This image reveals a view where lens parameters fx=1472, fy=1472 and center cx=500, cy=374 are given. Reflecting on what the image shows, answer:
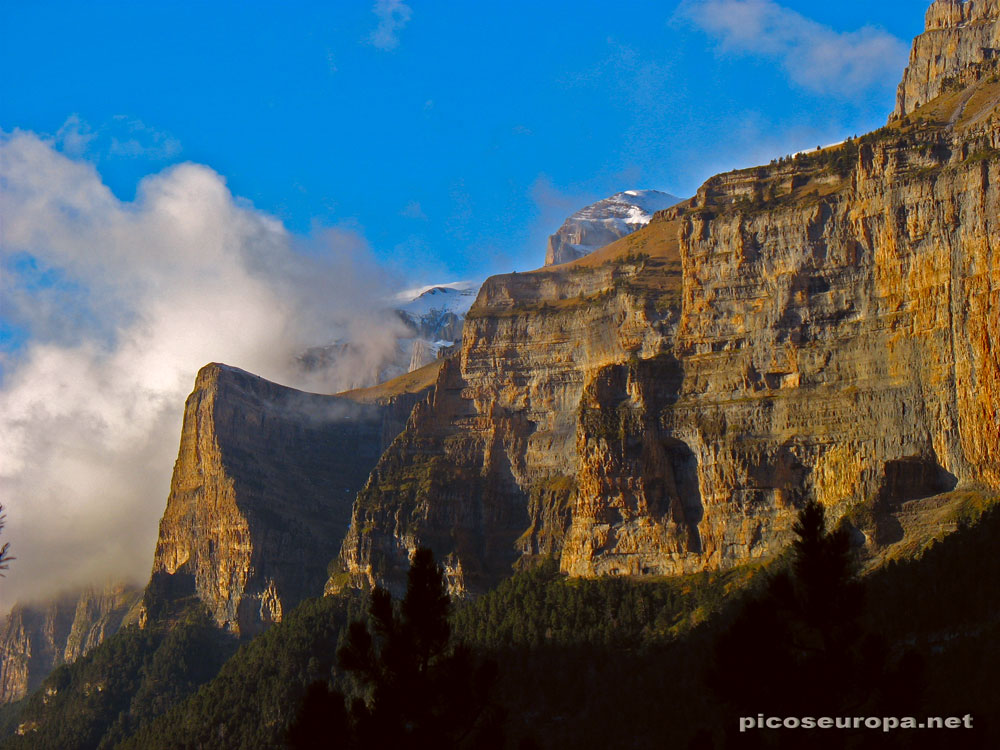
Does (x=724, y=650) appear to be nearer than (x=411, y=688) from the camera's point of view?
Yes

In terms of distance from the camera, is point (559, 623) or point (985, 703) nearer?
point (985, 703)

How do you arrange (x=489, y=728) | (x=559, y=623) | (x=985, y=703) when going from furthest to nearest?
(x=559, y=623), (x=985, y=703), (x=489, y=728)

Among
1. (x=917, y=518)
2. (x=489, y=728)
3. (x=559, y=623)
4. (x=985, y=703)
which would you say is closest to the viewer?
(x=489, y=728)

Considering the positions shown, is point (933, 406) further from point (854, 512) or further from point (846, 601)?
point (846, 601)

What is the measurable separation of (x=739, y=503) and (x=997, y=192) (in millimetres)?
51986

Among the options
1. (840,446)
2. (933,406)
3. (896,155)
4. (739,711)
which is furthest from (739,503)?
(739,711)

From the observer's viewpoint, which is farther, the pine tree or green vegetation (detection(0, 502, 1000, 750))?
green vegetation (detection(0, 502, 1000, 750))

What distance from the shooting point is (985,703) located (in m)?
112

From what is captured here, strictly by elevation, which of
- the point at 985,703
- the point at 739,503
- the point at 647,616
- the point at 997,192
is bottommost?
the point at 985,703

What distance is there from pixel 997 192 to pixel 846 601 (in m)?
119

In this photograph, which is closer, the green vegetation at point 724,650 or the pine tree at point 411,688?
the pine tree at point 411,688

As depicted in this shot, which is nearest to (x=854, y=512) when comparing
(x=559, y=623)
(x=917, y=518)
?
(x=917, y=518)

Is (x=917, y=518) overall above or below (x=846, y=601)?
above

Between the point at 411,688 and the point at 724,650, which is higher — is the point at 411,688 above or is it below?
below
